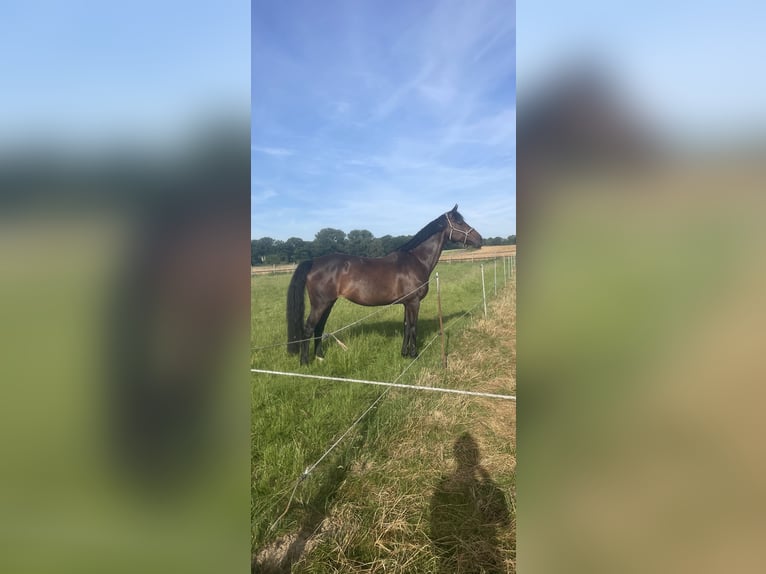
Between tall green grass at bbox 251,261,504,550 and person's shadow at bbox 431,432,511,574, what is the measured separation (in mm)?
540

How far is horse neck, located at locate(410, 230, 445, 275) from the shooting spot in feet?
14.9

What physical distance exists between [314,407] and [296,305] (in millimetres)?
1790

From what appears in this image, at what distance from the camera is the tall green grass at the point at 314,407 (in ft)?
5.36

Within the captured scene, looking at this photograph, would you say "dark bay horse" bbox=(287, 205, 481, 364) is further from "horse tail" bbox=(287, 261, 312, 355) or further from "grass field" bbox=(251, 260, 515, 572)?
"grass field" bbox=(251, 260, 515, 572)

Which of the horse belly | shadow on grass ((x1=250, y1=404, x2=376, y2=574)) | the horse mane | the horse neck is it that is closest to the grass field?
shadow on grass ((x1=250, y1=404, x2=376, y2=574))

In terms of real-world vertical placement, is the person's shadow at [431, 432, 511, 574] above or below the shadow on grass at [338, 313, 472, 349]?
below

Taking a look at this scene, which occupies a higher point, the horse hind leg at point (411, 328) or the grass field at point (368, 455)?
the horse hind leg at point (411, 328)

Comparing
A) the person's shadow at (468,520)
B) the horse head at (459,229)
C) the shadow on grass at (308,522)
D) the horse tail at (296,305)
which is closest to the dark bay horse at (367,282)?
the horse tail at (296,305)

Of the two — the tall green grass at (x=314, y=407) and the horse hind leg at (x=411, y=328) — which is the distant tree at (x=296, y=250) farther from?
the horse hind leg at (x=411, y=328)

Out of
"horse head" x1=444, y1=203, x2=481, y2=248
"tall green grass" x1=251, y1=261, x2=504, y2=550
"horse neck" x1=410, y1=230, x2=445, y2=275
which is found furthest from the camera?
"horse head" x1=444, y1=203, x2=481, y2=248

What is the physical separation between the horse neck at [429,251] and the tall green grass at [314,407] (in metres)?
1.04
